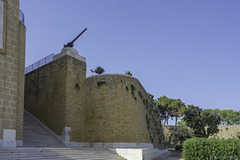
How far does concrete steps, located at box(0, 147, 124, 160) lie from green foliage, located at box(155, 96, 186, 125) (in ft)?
116

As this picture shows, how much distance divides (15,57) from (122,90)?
951cm

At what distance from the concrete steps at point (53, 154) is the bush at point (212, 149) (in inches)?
158

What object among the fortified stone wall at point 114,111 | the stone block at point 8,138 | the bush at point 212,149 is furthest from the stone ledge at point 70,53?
the bush at point 212,149

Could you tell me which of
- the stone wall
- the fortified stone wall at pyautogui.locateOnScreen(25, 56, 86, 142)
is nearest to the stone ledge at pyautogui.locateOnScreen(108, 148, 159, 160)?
the stone wall

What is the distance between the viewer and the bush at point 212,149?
1152 centimetres

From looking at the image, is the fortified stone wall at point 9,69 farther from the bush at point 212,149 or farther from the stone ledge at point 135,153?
the bush at point 212,149

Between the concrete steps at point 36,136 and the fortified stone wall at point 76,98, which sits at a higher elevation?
the fortified stone wall at point 76,98

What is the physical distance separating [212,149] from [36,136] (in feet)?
36.7

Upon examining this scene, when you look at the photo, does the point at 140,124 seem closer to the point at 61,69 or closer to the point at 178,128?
the point at 61,69

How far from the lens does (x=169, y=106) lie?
47969mm

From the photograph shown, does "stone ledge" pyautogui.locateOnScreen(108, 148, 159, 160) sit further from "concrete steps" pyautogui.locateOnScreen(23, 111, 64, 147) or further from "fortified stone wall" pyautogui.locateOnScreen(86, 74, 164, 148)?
"concrete steps" pyautogui.locateOnScreen(23, 111, 64, 147)

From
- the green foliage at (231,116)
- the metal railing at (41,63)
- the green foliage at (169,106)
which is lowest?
the green foliage at (231,116)

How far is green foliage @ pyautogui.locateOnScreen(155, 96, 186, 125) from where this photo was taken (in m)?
47.8

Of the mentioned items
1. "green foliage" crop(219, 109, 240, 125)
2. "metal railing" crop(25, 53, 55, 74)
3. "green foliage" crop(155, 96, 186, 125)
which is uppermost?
"metal railing" crop(25, 53, 55, 74)
